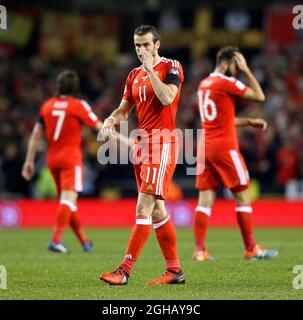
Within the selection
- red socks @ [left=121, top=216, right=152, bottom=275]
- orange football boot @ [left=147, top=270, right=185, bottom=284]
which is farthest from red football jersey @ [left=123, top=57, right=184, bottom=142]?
orange football boot @ [left=147, top=270, right=185, bottom=284]

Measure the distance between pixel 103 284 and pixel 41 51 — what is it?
1770 cm

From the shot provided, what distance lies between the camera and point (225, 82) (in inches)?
447

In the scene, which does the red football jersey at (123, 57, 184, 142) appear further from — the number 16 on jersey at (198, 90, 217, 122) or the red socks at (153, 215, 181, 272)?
the number 16 on jersey at (198, 90, 217, 122)

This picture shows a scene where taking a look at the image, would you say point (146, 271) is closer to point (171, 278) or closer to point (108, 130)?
point (171, 278)

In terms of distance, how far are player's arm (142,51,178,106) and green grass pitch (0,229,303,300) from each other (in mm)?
1689

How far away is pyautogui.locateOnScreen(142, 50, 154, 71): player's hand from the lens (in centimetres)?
836

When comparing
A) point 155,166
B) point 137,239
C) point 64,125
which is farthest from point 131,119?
point 137,239

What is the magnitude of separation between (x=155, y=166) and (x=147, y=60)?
1.01 m

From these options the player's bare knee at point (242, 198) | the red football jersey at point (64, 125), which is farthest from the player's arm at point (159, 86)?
the red football jersey at point (64, 125)

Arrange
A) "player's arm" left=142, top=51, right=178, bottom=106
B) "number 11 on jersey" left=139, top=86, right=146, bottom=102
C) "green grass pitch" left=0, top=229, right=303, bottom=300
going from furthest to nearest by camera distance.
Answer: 1. "number 11 on jersey" left=139, top=86, right=146, bottom=102
2. "player's arm" left=142, top=51, right=178, bottom=106
3. "green grass pitch" left=0, top=229, right=303, bottom=300

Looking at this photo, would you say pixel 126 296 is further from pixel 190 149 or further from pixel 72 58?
Result: pixel 72 58

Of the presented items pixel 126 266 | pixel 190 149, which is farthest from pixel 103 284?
pixel 190 149

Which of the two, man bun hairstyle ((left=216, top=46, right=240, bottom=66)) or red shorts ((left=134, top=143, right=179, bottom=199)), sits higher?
man bun hairstyle ((left=216, top=46, right=240, bottom=66))

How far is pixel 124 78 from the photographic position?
24578 mm
